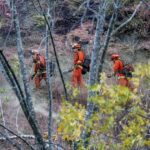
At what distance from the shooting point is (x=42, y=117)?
11.8m

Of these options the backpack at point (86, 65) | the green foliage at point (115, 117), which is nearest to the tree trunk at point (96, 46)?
the green foliage at point (115, 117)

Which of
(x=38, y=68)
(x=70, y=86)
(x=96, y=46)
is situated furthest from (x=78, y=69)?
(x=96, y=46)

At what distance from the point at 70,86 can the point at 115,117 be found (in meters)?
2.55

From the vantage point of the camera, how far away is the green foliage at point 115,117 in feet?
14.3

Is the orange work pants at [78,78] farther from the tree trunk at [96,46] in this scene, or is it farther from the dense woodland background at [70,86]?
the tree trunk at [96,46]

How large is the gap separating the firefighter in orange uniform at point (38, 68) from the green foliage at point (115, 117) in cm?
739

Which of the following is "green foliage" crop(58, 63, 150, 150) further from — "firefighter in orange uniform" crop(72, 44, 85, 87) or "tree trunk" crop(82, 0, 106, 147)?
"firefighter in orange uniform" crop(72, 44, 85, 87)

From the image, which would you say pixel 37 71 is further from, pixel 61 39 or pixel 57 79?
pixel 61 39

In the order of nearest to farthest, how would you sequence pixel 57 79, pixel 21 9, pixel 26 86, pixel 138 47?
pixel 26 86
pixel 57 79
pixel 21 9
pixel 138 47

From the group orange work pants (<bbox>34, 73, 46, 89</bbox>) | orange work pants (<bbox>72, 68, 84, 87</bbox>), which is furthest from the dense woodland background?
orange work pants (<bbox>72, 68, 84, 87</bbox>)

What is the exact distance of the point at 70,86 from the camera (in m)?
7.20

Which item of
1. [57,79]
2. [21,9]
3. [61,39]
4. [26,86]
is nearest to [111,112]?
[26,86]

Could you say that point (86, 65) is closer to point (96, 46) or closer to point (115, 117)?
point (96, 46)

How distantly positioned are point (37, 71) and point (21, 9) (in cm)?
303
